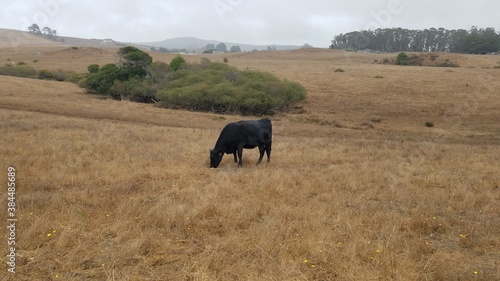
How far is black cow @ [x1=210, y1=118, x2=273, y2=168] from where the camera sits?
551 inches

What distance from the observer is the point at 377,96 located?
46781 mm

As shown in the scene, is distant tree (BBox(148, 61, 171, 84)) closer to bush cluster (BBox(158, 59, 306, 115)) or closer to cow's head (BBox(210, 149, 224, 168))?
bush cluster (BBox(158, 59, 306, 115))

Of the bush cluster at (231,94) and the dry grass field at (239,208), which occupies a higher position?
the dry grass field at (239,208)

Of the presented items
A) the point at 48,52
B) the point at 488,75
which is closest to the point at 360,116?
the point at 488,75

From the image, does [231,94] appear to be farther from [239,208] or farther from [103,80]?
[239,208]

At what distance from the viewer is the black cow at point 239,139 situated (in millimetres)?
13992

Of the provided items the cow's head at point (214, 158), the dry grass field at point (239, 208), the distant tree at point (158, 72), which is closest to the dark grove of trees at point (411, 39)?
the distant tree at point (158, 72)

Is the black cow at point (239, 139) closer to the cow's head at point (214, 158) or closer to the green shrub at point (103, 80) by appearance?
the cow's head at point (214, 158)

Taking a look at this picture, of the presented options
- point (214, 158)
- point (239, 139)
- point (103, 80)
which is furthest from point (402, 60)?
point (214, 158)

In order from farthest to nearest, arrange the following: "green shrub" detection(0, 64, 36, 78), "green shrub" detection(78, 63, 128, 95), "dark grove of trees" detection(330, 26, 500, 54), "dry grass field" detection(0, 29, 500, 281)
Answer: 1. "dark grove of trees" detection(330, 26, 500, 54)
2. "green shrub" detection(0, 64, 36, 78)
3. "green shrub" detection(78, 63, 128, 95)
4. "dry grass field" detection(0, 29, 500, 281)

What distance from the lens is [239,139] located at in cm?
1435

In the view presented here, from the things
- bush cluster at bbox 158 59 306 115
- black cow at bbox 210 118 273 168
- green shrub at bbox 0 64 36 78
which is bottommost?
bush cluster at bbox 158 59 306 115

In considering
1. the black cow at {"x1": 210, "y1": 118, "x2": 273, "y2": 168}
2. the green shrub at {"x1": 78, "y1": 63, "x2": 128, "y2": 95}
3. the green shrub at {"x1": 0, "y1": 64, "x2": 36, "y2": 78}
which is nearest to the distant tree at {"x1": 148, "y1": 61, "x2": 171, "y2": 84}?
the green shrub at {"x1": 78, "y1": 63, "x2": 128, "y2": 95}

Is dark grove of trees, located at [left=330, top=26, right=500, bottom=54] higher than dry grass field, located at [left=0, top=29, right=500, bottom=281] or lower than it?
higher
